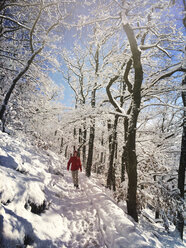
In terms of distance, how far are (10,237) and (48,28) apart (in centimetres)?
873

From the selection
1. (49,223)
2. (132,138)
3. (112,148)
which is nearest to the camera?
(49,223)

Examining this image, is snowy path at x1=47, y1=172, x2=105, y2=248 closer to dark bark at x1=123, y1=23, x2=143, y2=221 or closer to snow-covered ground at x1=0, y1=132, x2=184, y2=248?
snow-covered ground at x1=0, y1=132, x2=184, y2=248

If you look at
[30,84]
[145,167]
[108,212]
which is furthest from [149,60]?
[108,212]

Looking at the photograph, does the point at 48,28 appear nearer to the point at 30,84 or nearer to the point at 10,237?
the point at 30,84

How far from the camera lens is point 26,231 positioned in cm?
212

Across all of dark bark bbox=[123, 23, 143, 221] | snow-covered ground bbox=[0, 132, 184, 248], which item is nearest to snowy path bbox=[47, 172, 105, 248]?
snow-covered ground bbox=[0, 132, 184, 248]

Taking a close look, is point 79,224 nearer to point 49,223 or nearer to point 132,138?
point 49,223

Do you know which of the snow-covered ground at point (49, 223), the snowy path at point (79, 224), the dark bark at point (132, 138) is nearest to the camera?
the snow-covered ground at point (49, 223)

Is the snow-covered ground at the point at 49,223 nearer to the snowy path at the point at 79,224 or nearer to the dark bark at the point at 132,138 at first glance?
the snowy path at the point at 79,224

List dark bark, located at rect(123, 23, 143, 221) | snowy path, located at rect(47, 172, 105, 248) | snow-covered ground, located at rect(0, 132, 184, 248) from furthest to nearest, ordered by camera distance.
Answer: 1. dark bark, located at rect(123, 23, 143, 221)
2. snowy path, located at rect(47, 172, 105, 248)
3. snow-covered ground, located at rect(0, 132, 184, 248)

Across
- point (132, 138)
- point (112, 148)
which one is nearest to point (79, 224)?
point (132, 138)

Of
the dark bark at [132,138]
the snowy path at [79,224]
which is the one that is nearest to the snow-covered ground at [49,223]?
the snowy path at [79,224]

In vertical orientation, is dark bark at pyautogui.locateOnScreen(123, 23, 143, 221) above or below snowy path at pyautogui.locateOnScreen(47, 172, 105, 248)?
above

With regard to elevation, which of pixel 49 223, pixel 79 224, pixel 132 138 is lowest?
pixel 79 224
